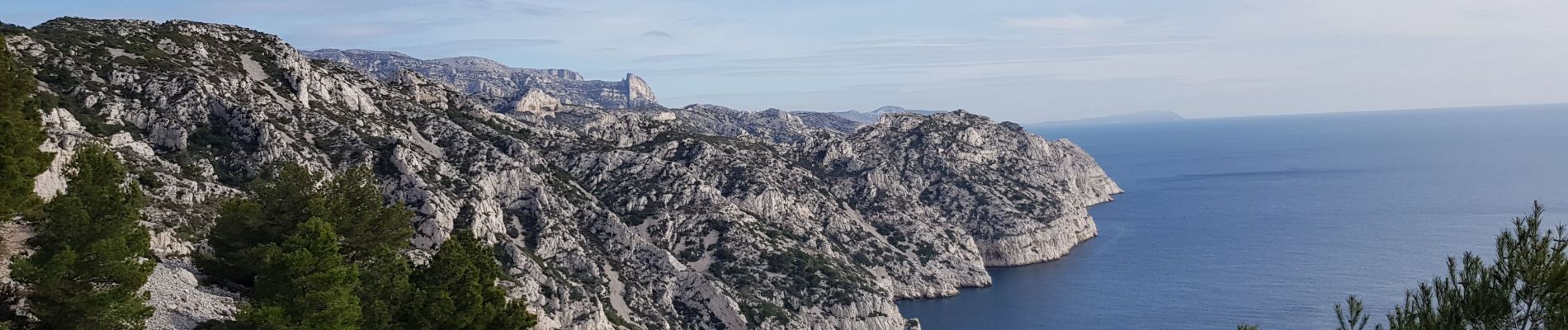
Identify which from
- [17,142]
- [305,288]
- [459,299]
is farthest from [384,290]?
[17,142]

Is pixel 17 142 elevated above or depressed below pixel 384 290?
above

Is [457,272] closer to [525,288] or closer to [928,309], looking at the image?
[525,288]

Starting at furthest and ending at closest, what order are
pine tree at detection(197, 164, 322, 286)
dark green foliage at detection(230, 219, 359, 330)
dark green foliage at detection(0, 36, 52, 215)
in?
pine tree at detection(197, 164, 322, 286)
dark green foliage at detection(0, 36, 52, 215)
dark green foliage at detection(230, 219, 359, 330)

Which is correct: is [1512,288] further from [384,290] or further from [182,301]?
[182,301]

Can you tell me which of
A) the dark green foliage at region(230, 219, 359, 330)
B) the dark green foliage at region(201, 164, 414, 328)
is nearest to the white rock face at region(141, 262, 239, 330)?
the dark green foliage at region(201, 164, 414, 328)

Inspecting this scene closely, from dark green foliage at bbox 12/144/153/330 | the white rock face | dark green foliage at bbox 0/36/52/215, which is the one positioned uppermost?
dark green foliage at bbox 0/36/52/215

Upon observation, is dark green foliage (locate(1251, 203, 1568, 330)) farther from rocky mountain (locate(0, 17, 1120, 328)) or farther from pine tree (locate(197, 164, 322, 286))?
rocky mountain (locate(0, 17, 1120, 328))

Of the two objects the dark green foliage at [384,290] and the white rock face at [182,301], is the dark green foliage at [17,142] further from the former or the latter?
the dark green foliage at [384,290]
